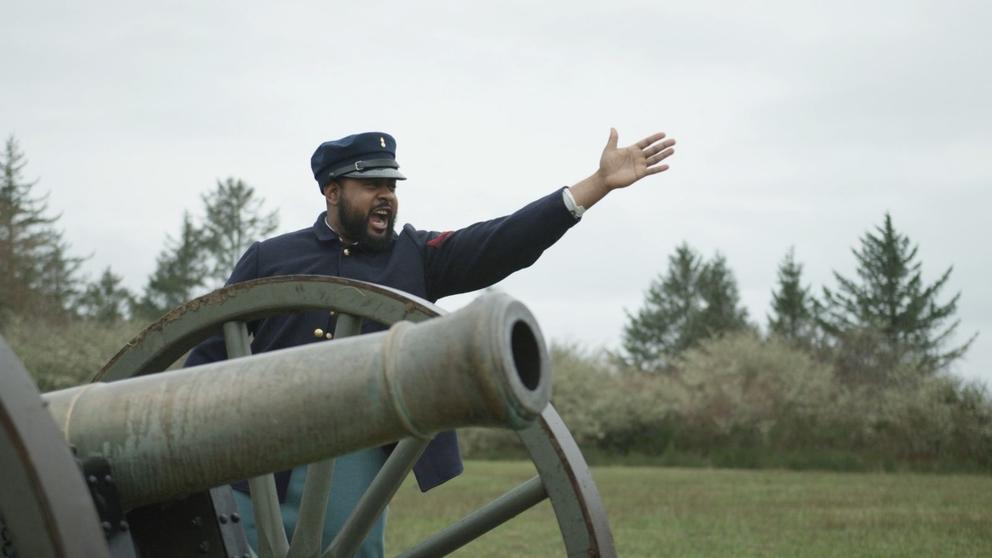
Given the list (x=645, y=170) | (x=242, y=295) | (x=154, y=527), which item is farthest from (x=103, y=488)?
(x=645, y=170)

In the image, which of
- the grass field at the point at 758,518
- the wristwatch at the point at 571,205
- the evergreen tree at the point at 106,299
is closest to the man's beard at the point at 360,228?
the wristwatch at the point at 571,205

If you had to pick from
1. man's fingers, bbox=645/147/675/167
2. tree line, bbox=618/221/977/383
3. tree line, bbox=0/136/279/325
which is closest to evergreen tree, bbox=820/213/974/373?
tree line, bbox=618/221/977/383

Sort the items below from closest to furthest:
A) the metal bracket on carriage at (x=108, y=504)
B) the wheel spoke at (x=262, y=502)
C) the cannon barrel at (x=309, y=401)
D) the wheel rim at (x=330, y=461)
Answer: the cannon barrel at (x=309, y=401) → the metal bracket on carriage at (x=108, y=504) → the wheel rim at (x=330, y=461) → the wheel spoke at (x=262, y=502)

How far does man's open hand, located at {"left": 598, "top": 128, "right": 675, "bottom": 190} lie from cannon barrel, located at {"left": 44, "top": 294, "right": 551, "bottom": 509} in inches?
85.9

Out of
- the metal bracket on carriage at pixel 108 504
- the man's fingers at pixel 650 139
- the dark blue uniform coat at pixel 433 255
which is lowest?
the metal bracket on carriage at pixel 108 504

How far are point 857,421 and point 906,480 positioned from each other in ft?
29.4

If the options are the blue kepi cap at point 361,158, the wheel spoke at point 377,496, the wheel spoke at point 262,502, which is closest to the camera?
the wheel spoke at point 377,496

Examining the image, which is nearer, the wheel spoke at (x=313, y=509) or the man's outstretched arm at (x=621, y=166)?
the wheel spoke at (x=313, y=509)

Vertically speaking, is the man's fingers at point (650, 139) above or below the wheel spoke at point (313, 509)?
above

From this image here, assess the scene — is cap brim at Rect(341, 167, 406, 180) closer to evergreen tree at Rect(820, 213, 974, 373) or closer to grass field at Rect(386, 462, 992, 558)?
grass field at Rect(386, 462, 992, 558)

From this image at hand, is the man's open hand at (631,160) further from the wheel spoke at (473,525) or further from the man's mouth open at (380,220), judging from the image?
the wheel spoke at (473,525)

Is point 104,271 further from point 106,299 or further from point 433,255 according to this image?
point 433,255

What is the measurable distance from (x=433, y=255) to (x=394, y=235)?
15 cm

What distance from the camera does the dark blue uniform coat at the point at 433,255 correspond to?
4414 millimetres
